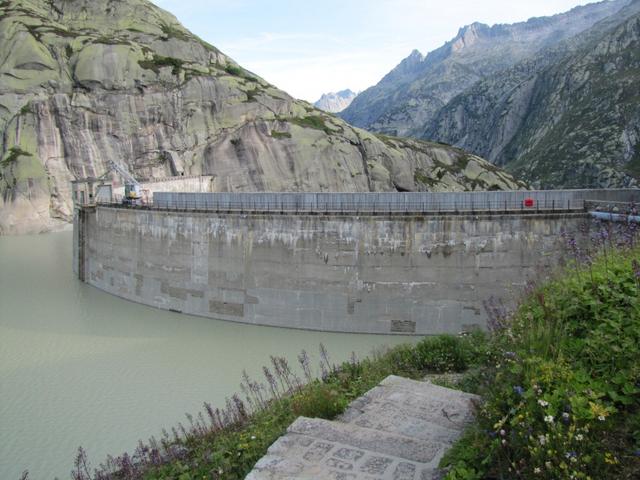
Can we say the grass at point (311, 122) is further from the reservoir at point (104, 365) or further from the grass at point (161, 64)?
the reservoir at point (104, 365)

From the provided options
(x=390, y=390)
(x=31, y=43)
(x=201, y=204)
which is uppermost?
(x=31, y=43)

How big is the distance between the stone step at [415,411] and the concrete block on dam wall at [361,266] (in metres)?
17.6

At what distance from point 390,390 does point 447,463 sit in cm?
337

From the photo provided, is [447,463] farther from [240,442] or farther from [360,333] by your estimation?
[360,333]

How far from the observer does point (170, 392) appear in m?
19.7

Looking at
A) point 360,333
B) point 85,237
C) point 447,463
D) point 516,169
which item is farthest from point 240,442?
point 516,169

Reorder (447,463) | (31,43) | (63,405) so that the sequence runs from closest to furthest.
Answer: (447,463), (63,405), (31,43)

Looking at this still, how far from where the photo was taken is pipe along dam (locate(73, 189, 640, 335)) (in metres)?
26.7

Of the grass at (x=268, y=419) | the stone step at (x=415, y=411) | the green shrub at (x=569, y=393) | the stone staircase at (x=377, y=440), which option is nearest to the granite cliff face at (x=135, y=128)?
the grass at (x=268, y=419)

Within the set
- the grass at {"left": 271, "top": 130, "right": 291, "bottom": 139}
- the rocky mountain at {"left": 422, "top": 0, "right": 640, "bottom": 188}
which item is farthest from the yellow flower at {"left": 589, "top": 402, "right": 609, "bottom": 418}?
the rocky mountain at {"left": 422, "top": 0, "right": 640, "bottom": 188}

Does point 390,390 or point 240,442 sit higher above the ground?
point 390,390

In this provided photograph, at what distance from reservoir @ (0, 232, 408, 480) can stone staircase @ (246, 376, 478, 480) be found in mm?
9894

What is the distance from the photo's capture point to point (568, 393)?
543cm

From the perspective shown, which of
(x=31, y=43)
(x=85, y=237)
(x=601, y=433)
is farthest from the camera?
(x=31, y=43)
